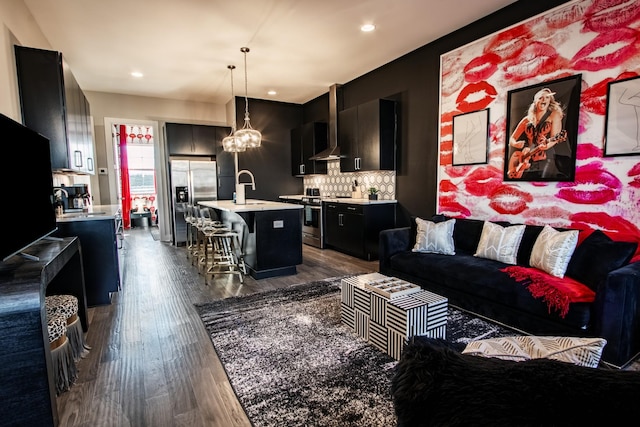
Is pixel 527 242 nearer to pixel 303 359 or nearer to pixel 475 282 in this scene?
pixel 475 282

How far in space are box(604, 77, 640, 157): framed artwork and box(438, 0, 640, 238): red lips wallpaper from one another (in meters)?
0.04

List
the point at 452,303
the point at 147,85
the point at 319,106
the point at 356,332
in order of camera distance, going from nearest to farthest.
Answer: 1. the point at 356,332
2. the point at 452,303
3. the point at 147,85
4. the point at 319,106

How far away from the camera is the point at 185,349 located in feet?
8.02

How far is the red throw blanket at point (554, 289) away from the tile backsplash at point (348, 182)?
8.78ft

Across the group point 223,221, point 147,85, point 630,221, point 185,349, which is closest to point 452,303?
point 630,221

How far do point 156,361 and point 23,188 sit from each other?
4.44ft

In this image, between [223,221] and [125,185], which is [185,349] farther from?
[125,185]

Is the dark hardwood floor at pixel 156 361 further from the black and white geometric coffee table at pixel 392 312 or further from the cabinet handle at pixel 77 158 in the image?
the cabinet handle at pixel 77 158

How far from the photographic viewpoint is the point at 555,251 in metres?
2.62

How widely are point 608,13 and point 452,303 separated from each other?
2.76 meters

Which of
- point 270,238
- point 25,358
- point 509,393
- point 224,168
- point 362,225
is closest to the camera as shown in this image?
point 509,393

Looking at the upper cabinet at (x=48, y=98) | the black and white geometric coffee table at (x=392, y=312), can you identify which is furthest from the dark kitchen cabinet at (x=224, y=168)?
the black and white geometric coffee table at (x=392, y=312)

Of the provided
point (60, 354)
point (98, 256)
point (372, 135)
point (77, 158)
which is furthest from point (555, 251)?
point (77, 158)

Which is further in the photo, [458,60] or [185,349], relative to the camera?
[458,60]
